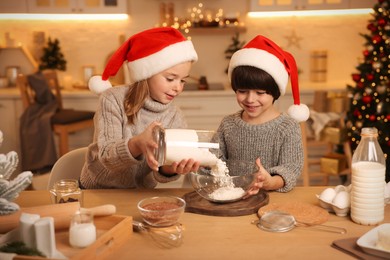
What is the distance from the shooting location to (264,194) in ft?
5.36

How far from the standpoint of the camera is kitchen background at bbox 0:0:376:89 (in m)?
4.79

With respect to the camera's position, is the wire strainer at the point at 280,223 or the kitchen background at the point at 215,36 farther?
the kitchen background at the point at 215,36

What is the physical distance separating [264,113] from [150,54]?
0.49 m

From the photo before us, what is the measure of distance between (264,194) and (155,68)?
24.5 inches

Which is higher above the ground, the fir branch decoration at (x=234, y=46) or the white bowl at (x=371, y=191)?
the fir branch decoration at (x=234, y=46)

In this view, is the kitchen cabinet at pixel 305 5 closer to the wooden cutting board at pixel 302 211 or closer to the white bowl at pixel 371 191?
the wooden cutting board at pixel 302 211

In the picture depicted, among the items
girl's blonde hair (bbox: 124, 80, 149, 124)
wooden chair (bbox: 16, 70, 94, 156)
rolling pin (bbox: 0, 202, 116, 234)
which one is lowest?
wooden chair (bbox: 16, 70, 94, 156)

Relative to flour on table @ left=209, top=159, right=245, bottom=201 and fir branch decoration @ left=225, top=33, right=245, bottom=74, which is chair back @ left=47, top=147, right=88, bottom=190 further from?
fir branch decoration @ left=225, top=33, right=245, bottom=74

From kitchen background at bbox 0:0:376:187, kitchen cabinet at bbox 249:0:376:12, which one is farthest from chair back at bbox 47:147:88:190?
kitchen cabinet at bbox 249:0:376:12

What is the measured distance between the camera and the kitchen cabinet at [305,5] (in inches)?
180

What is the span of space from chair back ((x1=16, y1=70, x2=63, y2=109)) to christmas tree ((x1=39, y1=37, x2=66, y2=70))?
0.27 meters

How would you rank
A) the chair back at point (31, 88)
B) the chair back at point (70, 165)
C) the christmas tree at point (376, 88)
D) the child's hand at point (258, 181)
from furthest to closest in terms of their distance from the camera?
the chair back at point (31, 88) < the christmas tree at point (376, 88) < the chair back at point (70, 165) < the child's hand at point (258, 181)

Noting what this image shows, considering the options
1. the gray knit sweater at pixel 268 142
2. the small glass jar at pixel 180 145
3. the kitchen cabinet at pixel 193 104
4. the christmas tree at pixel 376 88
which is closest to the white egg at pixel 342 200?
the gray knit sweater at pixel 268 142

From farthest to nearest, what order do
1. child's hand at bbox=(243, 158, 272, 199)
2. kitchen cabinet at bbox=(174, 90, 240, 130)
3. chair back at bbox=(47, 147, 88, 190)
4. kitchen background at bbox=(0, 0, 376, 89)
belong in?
kitchen background at bbox=(0, 0, 376, 89) < kitchen cabinet at bbox=(174, 90, 240, 130) < chair back at bbox=(47, 147, 88, 190) < child's hand at bbox=(243, 158, 272, 199)
